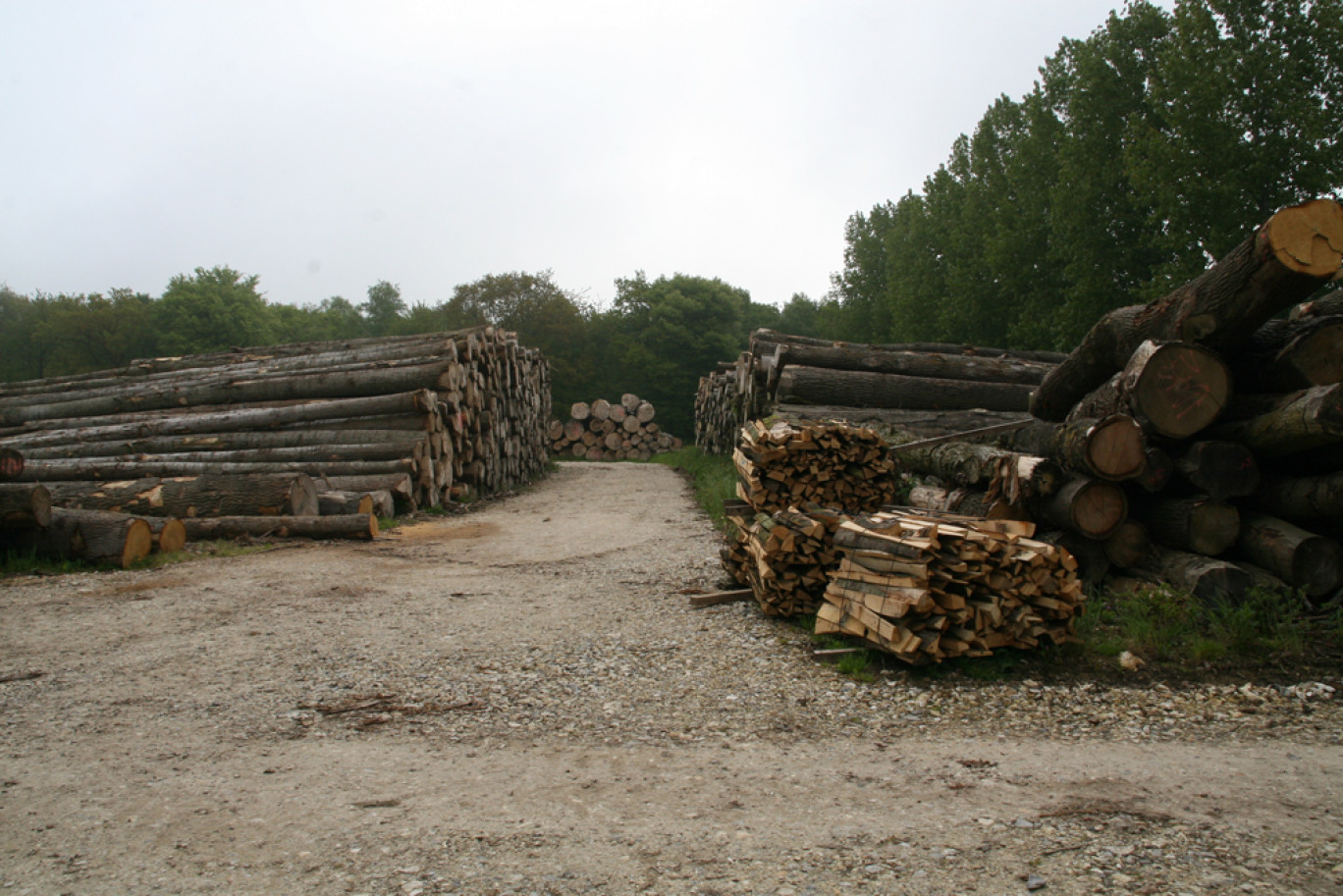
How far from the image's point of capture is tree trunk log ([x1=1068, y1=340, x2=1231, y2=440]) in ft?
17.0

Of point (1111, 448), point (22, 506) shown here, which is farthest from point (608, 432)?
point (1111, 448)

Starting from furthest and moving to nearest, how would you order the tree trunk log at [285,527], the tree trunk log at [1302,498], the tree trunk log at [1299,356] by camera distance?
the tree trunk log at [285,527], the tree trunk log at [1299,356], the tree trunk log at [1302,498]

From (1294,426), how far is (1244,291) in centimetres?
90

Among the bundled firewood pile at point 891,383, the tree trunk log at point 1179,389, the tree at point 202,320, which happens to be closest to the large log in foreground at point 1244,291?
the tree trunk log at point 1179,389

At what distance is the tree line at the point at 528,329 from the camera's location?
128ft

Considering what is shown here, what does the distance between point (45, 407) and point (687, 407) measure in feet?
98.2

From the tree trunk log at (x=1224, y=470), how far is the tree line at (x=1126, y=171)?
12544 millimetres

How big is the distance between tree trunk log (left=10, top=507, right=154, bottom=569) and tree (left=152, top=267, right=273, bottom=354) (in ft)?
118

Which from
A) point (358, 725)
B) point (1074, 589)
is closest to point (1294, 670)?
point (1074, 589)

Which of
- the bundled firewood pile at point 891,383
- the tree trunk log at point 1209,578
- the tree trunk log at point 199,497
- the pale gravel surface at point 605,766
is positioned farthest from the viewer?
the bundled firewood pile at point 891,383

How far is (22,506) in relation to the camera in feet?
24.6

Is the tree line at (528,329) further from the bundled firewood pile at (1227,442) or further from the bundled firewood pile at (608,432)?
the bundled firewood pile at (1227,442)

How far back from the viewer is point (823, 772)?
3.30 meters

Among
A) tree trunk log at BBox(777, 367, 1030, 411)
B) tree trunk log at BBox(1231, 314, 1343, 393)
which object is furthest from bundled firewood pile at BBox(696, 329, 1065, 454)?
tree trunk log at BBox(1231, 314, 1343, 393)
